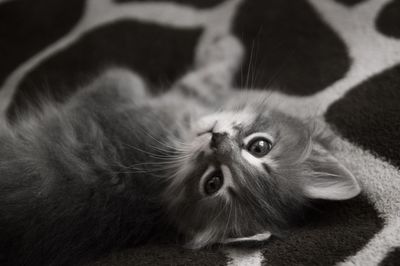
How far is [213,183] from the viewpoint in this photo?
4.79 feet

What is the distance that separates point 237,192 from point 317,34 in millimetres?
824

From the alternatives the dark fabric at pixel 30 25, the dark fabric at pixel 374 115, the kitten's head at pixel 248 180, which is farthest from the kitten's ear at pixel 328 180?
the dark fabric at pixel 30 25

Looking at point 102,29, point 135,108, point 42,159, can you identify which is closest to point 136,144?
point 135,108

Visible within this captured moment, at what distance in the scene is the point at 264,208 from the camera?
141 centimetres

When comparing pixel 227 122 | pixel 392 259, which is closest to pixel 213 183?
pixel 227 122

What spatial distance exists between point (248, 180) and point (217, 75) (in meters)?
0.67

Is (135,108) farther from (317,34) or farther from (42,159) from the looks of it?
(317,34)

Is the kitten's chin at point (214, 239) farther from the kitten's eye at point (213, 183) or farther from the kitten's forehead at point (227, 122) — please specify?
the kitten's forehead at point (227, 122)

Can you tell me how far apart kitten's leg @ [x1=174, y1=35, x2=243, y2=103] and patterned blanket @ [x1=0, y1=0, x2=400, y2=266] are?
0.14 ft

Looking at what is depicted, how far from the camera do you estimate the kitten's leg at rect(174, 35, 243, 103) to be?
1944mm

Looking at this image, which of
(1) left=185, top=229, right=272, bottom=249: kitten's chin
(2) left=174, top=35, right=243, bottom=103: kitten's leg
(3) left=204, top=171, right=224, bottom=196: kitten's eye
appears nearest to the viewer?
(1) left=185, top=229, right=272, bottom=249: kitten's chin

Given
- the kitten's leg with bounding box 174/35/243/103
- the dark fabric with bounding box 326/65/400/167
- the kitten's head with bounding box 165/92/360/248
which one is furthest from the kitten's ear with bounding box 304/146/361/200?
the kitten's leg with bounding box 174/35/243/103

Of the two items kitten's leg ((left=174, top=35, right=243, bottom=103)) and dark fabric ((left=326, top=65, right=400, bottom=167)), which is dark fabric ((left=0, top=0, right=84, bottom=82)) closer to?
kitten's leg ((left=174, top=35, right=243, bottom=103))

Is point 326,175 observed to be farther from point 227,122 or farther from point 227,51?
point 227,51
